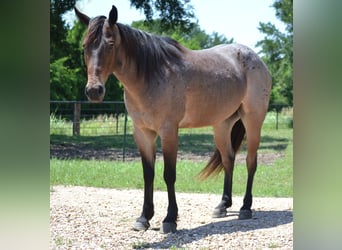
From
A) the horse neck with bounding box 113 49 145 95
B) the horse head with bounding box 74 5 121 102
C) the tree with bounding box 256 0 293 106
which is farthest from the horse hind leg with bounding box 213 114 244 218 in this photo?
the tree with bounding box 256 0 293 106

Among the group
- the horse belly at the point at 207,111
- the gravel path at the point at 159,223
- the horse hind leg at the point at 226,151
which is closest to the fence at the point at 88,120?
the gravel path at the point at 159,223

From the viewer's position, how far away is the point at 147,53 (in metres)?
3.27

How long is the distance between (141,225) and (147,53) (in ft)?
4.19

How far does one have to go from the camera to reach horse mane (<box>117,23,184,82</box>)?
A: 10.5 feet

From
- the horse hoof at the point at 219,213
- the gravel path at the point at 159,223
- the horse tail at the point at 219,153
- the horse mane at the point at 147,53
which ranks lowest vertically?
the gravel path at the point at 159,223

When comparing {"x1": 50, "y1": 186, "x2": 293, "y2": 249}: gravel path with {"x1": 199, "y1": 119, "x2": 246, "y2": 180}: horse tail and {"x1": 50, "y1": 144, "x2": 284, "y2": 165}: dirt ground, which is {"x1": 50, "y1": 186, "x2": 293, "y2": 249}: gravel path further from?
{"x1": 50, "y1": 144, "x2": 284, "y2": 165}: dirt ground

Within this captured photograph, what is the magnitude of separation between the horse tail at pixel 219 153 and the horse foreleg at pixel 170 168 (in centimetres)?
91

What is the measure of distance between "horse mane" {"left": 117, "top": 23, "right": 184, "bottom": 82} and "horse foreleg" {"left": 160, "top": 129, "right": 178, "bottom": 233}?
0.43 meters

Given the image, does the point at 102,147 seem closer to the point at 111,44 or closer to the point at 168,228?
the point at 168,228

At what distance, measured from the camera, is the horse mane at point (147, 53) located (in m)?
3.19

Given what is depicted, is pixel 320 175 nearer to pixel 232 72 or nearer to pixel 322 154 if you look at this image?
pixel 322 154

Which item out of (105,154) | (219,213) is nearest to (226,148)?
(219,213)

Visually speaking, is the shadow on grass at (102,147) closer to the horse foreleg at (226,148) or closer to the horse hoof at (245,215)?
the horse foreleg at (226,148)

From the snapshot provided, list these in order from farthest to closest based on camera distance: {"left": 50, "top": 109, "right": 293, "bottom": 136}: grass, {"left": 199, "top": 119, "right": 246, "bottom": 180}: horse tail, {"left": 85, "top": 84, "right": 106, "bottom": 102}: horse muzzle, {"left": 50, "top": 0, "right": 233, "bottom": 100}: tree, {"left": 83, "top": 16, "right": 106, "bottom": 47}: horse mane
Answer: {"left": 50, "top": 109, "right": 293, "bottom": 136}: grass, {"left": 50, "top": 0, "right": 233, "bottom": 100}: tree, {"left": 199, "top": 119, "right": 246, "bottom": 180}: horse tail, {"left": 83, "top": 16, "right": 106, "bottom": 47}: horse mane, {"left": 85, "top": 84, "right": 106, "bottom": 102}: horse muzzle
